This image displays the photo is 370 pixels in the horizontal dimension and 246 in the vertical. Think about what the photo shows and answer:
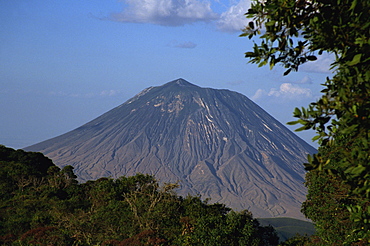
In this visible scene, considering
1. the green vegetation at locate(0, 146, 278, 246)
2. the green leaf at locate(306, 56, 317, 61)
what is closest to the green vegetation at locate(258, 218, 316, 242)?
the green vegetation at locate(0, 146, 278, 246)

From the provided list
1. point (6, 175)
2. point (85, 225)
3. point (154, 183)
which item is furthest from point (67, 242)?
point (6, 175)

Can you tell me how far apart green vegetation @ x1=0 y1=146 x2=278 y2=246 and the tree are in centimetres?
1787

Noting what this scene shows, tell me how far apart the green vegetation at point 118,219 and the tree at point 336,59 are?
17871mm

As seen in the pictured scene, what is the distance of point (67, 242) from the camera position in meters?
22.8

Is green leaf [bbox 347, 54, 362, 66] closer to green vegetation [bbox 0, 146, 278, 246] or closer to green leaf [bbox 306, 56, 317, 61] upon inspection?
green leaf [bbox 306, 56, 317, 61]

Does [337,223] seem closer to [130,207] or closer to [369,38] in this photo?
[130,207]

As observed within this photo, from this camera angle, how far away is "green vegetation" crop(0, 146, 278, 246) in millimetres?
22984

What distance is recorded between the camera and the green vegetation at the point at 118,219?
23.0 metres

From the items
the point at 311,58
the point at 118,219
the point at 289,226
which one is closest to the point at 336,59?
the point at 311,58

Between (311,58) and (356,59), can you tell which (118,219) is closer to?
(311,58)

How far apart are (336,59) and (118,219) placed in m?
22.8

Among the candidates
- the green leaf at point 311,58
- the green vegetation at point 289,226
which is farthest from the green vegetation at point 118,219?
the green vegetation at point 289,226

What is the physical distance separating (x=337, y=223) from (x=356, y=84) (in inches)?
657

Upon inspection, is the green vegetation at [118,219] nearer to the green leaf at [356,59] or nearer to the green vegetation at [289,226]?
the green leaf at [356,59]
